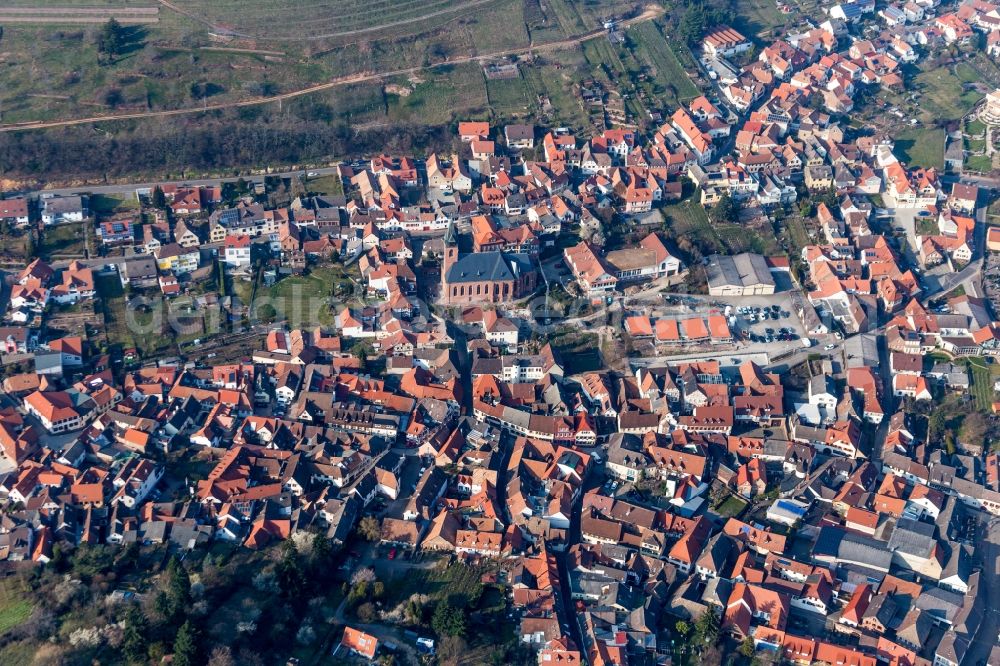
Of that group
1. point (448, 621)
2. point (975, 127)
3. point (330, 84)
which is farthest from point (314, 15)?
point (448, 621)

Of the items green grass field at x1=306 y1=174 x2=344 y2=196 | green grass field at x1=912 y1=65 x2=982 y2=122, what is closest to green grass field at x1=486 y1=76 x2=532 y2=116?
green grass field at x1=306 y1=174 x2=344 y2=196

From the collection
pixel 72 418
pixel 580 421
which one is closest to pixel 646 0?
pixel 580 421

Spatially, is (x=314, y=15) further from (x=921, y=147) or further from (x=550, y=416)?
(x=921, y=147)

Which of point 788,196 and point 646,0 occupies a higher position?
point 646,0

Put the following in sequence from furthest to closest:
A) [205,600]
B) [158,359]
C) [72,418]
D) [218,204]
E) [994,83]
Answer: [994,83] < [218,204] < [158,359] < [72,418] < [205,600]

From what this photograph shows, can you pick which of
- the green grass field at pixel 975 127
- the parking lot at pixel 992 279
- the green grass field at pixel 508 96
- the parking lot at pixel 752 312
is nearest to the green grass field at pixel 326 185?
the green grass field at pixel 508 96

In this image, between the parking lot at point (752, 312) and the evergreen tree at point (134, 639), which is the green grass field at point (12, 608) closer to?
the evergreen tree at point (134, 639)

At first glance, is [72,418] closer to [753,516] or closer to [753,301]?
[753,516]
